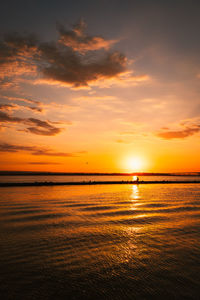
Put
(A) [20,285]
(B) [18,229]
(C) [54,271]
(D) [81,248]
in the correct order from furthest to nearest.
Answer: (B) [18,229] → (D) [81,248] → (C) [54,271] → (A) [20,285]

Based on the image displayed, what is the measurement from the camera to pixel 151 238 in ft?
46.6

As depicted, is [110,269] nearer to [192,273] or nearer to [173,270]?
[173,270]

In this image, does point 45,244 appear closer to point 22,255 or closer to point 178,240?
point 22,255

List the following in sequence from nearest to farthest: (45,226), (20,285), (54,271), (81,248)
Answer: (20,285) → (54,271) → (81,248) → (45,226)

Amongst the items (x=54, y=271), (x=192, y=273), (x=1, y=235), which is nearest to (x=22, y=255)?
(x=54, y=271)

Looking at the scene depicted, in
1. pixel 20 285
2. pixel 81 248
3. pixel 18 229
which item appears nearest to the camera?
pixel 20 285

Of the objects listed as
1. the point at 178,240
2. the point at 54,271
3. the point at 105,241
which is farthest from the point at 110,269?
the point at 178,240

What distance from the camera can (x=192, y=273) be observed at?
913cm

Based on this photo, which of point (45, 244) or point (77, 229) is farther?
point (77, 229)

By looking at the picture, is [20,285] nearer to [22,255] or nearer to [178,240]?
[22,255]

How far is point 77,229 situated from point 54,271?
7208 millimetres

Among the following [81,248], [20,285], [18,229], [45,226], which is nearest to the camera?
[20,285]

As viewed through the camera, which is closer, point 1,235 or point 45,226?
point 1,235

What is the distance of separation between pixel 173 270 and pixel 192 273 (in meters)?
0.92
